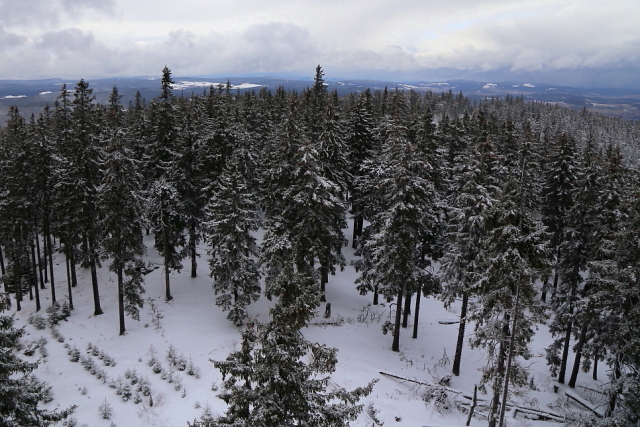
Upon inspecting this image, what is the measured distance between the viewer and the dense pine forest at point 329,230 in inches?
509

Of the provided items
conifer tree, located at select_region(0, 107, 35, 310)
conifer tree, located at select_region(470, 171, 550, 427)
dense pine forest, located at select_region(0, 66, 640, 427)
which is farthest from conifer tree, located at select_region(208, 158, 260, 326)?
conifer tree, located at select_region(0, 107, 35, 310)

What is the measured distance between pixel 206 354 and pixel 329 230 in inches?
403

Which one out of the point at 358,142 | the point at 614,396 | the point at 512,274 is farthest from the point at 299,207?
the point at 614,396

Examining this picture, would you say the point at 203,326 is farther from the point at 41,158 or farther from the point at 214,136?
the point at 41,158

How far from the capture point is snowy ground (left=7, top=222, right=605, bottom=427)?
662 inches

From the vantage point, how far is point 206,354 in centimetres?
2125

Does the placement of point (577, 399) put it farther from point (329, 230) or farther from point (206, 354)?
point (206, 354)

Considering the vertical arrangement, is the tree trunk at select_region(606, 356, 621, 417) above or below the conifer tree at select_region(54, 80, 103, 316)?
below

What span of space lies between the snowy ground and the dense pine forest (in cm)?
120

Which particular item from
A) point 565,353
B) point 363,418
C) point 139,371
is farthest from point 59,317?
point 565,353

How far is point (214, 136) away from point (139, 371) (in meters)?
16.2

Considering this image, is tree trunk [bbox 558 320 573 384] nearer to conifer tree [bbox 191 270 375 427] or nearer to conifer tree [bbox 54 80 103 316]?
conifer tree [bbox 191 270 375 427]

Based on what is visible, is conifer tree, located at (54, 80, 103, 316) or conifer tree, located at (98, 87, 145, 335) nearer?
conifer tree, located at (98, 87, 145, 335)

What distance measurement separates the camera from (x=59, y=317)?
90.1 ft
